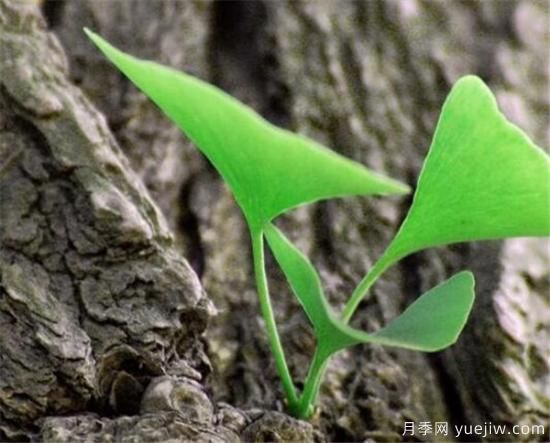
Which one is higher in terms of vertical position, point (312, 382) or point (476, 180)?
point (476, 180)

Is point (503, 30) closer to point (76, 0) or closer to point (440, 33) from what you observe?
point (440, 33)

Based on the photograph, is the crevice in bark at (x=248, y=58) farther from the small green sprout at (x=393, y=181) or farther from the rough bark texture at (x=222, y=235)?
the small green sprout at (x=393, y=181)

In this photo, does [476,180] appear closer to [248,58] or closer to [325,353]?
[325,353]

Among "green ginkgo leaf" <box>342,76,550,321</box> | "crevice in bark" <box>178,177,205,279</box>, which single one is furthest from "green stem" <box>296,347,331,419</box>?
"crevice in bark" <box>178,177,205,279</box>

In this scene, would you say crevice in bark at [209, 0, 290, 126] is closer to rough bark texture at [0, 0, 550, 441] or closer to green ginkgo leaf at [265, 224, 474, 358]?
rough bark texture at [0, 0, 550, 441]

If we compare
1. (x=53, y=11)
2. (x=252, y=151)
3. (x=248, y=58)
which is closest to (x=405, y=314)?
(x=252, y=151)

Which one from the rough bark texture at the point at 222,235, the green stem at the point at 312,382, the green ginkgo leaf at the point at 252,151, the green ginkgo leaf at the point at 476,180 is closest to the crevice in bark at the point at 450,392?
the rough bark texture at the point at 222,235

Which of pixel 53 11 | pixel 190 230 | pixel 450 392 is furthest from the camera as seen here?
→ pixel 53 11
